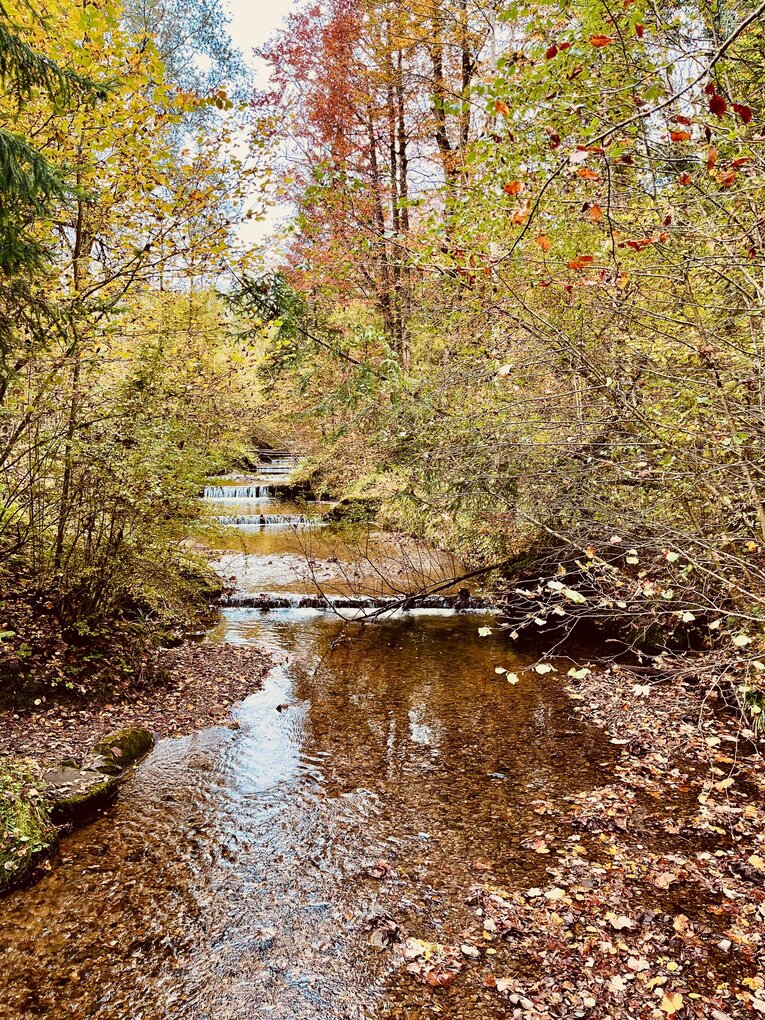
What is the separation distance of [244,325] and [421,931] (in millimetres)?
6823

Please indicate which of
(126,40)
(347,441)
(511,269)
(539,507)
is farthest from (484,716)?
(347,441)

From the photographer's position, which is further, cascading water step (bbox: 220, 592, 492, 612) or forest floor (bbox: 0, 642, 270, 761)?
cascading water step (bbox: 220, 592, 492, 612)

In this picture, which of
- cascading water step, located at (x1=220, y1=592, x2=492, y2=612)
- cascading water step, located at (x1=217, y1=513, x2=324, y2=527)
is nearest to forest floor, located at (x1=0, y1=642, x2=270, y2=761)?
cascading water step, located at (x1=220, y1=592, x2=492, y2=612)

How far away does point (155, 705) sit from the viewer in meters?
6.60

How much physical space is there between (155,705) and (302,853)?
3129 mm

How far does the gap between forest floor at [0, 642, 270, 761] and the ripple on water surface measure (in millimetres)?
403

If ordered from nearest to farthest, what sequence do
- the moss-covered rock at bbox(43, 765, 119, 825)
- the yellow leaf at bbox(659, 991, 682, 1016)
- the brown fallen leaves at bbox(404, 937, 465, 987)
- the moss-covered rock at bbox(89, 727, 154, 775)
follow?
the yellow leaf at bbox(659, 991, 682, 1016)
the brown fallen leaves at bbox(404, 937, 465, 987)
the moss-covered rock at bbox(43, 765, 119, 825)
the moss-covered rock at bbox(89, 727, 154, 775)

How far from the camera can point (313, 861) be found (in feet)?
13.8

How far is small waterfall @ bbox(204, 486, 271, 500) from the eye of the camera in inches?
841

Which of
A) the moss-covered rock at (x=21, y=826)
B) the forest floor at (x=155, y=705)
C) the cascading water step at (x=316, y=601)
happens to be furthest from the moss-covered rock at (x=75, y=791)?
the cascading water step at (x=316, y=601)

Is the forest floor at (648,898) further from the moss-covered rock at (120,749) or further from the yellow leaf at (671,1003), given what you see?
the moss-covered rock at (120,749)

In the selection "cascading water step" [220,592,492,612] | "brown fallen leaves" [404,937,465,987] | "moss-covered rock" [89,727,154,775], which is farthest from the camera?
"cascading water step" [220,592,492,612]

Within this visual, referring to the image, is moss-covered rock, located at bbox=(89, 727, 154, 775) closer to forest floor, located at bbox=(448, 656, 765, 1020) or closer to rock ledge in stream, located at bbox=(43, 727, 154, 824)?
rock ledge in stream, located at bbox=(43, 727, 154, 824)

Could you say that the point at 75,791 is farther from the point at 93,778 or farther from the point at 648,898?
the point at 648,898
